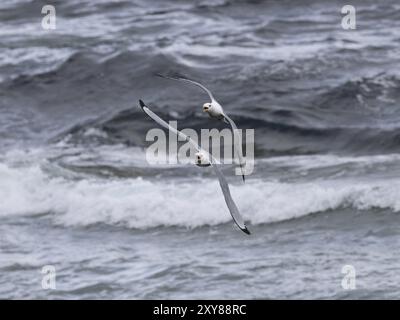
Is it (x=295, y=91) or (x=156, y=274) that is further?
(x=295, y=91)

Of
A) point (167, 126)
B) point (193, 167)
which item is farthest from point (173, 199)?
point (167, 126)

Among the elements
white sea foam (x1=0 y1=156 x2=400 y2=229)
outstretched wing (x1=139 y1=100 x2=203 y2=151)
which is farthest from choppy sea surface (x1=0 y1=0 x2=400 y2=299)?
outstretched wing (x1=139 y1=100 x2=203 y2=151)

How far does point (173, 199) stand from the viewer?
49.6 feet

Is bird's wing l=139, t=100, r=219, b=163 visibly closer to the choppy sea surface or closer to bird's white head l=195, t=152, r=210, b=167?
bird's white head l=195, t=152, r=210, b=167

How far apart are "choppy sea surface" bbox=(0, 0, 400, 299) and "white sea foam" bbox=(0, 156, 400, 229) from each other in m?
0.03

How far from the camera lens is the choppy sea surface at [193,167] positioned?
41.0ft

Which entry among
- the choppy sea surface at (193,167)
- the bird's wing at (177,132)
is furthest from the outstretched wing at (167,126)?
the choppy sea surface at (193,167)

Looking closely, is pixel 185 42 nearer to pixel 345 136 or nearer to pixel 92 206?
pixel 345 136

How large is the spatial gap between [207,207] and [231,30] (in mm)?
7891

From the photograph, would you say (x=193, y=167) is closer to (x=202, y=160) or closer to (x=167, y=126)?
(x=167, y=126)

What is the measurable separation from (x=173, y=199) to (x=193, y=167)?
5.14ft

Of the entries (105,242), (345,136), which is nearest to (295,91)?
(345,136)

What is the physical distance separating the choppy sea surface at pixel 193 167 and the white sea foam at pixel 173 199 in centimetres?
3
